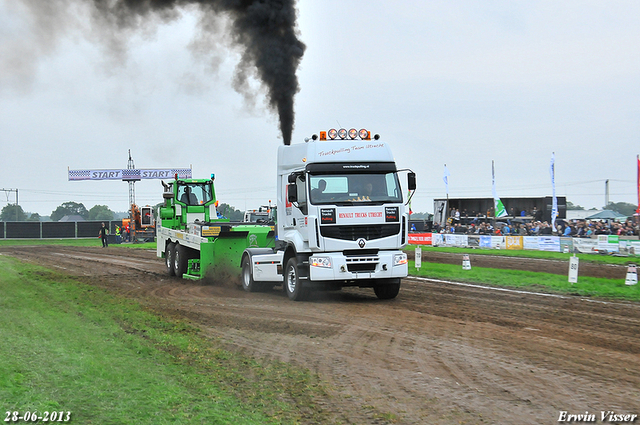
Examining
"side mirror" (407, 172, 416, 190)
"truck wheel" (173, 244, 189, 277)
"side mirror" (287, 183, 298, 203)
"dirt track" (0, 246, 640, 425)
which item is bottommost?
"dirt track" (0, 246, 640, 425)

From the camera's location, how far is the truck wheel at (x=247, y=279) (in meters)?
16.4

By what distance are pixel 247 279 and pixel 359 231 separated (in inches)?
177

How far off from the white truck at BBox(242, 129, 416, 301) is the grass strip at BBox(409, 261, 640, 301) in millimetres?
5648

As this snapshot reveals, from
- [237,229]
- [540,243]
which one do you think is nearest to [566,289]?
[237,229]

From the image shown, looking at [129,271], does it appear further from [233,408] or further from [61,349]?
[233,408]

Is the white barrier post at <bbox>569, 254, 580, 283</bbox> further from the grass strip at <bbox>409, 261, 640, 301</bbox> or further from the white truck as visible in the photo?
the white truck

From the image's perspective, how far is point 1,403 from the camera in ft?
18.5

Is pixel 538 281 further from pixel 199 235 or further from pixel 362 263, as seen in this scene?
pixel 199 235

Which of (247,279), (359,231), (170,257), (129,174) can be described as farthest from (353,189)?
(129,174)

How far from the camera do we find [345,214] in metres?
13.4

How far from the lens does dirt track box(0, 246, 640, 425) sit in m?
6.13

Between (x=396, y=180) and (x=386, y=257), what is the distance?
174 cm

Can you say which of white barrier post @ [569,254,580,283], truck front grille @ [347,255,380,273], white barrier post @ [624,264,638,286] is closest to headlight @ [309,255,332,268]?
truck front grille @ [347,255,380,273]

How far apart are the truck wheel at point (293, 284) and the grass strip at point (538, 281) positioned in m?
6.98
